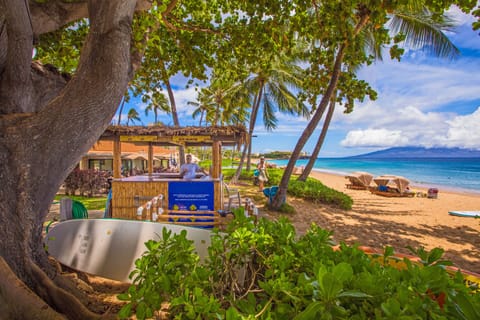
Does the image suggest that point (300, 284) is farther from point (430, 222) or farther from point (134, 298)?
point (430, 222)

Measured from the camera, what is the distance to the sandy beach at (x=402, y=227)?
6375 millimetres

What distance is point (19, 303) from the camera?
1.89 m

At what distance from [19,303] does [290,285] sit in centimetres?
211

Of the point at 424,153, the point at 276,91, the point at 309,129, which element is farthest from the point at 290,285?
the point at 424,153

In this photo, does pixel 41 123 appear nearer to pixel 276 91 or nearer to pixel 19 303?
pixel 19 303

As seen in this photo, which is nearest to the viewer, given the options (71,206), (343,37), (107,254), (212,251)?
(212,251)

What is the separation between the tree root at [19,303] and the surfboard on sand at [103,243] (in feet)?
4.95

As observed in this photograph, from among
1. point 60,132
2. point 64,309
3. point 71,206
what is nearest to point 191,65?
point 71,206

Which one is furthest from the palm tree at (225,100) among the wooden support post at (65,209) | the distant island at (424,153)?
the distant island at (424,153)

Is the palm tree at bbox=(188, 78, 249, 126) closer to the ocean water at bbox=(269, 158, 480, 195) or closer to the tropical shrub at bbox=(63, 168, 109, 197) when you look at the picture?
the tropical shrub at bbox=(63, 168, 109, 197)

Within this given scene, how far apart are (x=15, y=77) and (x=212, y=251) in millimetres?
2796

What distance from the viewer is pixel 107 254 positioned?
11.8ft

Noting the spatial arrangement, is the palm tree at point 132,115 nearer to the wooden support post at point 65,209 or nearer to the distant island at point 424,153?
the wooden support post at point 65,209

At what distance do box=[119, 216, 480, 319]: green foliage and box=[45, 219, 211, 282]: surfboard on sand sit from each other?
81.0 inches
